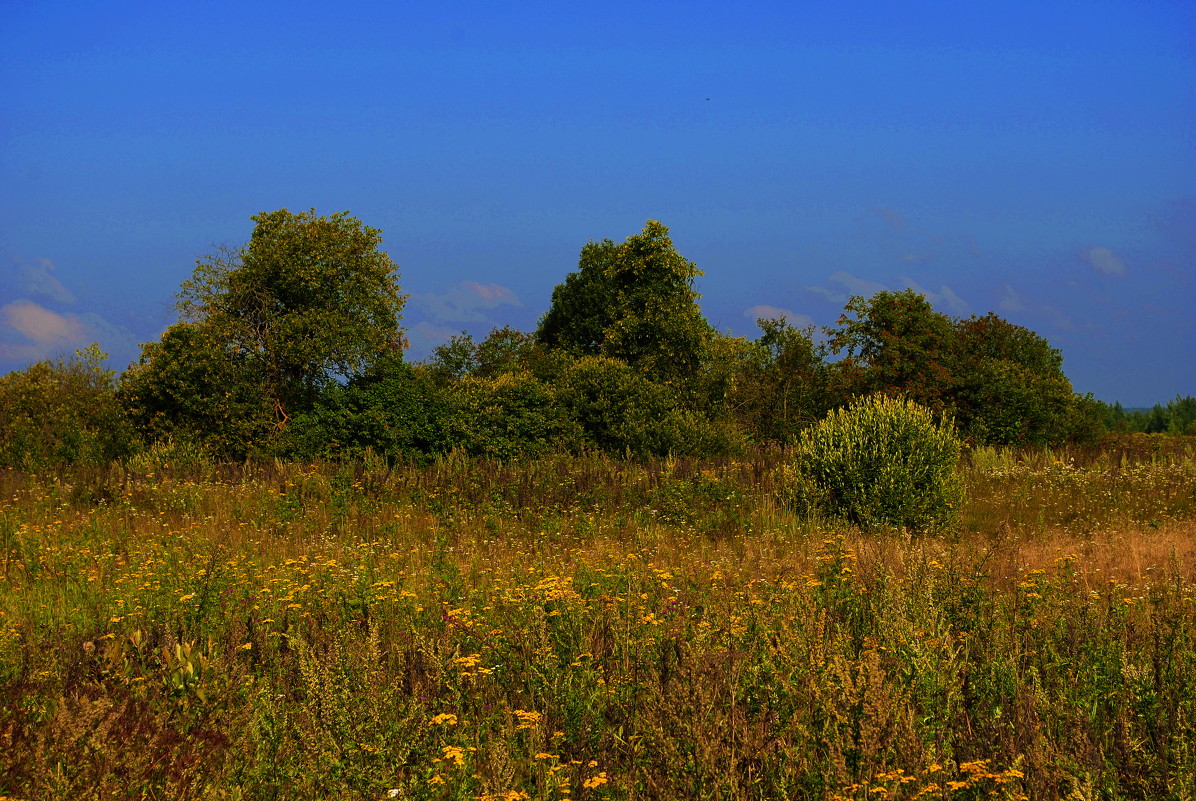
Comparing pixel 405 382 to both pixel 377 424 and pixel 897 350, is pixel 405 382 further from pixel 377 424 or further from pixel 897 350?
pixel 897 350

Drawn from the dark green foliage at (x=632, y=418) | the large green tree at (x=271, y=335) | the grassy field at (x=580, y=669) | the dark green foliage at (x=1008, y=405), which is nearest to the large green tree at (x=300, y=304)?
the large green tree at (x=271, y=335)

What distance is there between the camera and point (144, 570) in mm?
8180

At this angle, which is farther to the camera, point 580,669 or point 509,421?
point 509,421

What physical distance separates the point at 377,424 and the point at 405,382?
1602 mm

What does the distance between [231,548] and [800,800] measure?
788 centimetres

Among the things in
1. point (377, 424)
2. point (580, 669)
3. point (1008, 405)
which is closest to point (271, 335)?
point (377, 424)

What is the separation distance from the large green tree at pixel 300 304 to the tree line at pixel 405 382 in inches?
1.9

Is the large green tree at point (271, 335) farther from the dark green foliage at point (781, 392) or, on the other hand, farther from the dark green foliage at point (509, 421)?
the dark green foliage at point (781, 392)

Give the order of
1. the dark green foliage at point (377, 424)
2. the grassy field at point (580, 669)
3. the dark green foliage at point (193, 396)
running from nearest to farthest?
the grassy field at point (580, 669) → the dark green foliage at point (377, 424) → the dark green foliage at point (193, 396)

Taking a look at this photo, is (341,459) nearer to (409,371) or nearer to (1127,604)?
(409,371)

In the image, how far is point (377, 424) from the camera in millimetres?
18562

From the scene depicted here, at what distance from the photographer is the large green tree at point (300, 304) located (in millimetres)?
22906

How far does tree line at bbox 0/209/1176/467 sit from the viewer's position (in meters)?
19.7

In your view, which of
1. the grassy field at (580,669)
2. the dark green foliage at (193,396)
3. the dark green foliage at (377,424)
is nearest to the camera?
the grassy field at (580,669)
